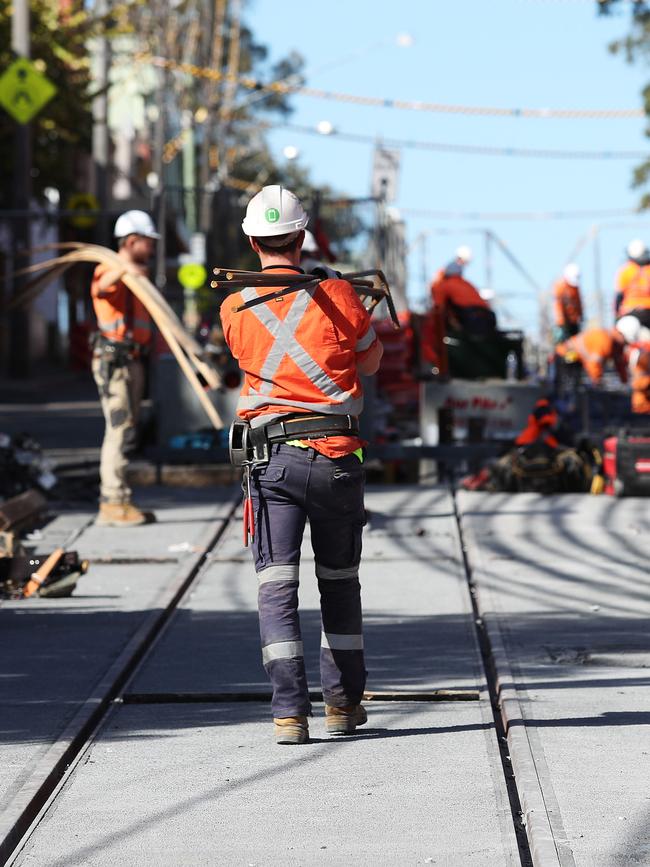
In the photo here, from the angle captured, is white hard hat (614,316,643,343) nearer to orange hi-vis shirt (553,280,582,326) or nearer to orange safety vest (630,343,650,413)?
orange safety vest (630,343,650,413)

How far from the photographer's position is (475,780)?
592 centimetres

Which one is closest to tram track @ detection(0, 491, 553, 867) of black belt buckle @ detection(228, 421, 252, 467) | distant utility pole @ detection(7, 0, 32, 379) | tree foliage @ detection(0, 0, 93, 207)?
black belt buckle @ detection(228, 421, 252, 467)

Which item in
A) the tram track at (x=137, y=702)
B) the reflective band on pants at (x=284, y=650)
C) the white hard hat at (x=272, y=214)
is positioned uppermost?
the white hard hat at (x=272, y=214)

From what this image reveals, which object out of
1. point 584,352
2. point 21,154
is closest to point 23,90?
point 21,154

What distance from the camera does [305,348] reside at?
6547 mm

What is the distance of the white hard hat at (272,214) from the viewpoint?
21.6ft

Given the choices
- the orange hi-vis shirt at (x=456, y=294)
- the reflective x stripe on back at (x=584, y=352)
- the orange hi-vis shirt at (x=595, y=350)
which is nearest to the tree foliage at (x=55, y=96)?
the reflective x stripe on back at (x=584, y=352)

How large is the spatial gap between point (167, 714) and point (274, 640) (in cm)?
71

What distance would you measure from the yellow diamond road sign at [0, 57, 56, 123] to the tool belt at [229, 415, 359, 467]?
16.7 metres

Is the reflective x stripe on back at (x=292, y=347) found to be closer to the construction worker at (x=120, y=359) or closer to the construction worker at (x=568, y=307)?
the construction worker at (x=120, y=359)

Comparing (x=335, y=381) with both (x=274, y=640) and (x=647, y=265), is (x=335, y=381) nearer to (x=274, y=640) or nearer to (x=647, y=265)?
(x=274, y=640)

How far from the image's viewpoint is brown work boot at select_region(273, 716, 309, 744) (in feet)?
21.1

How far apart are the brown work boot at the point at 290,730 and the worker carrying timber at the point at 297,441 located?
5 centimetres

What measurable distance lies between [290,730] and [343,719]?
247 mm
